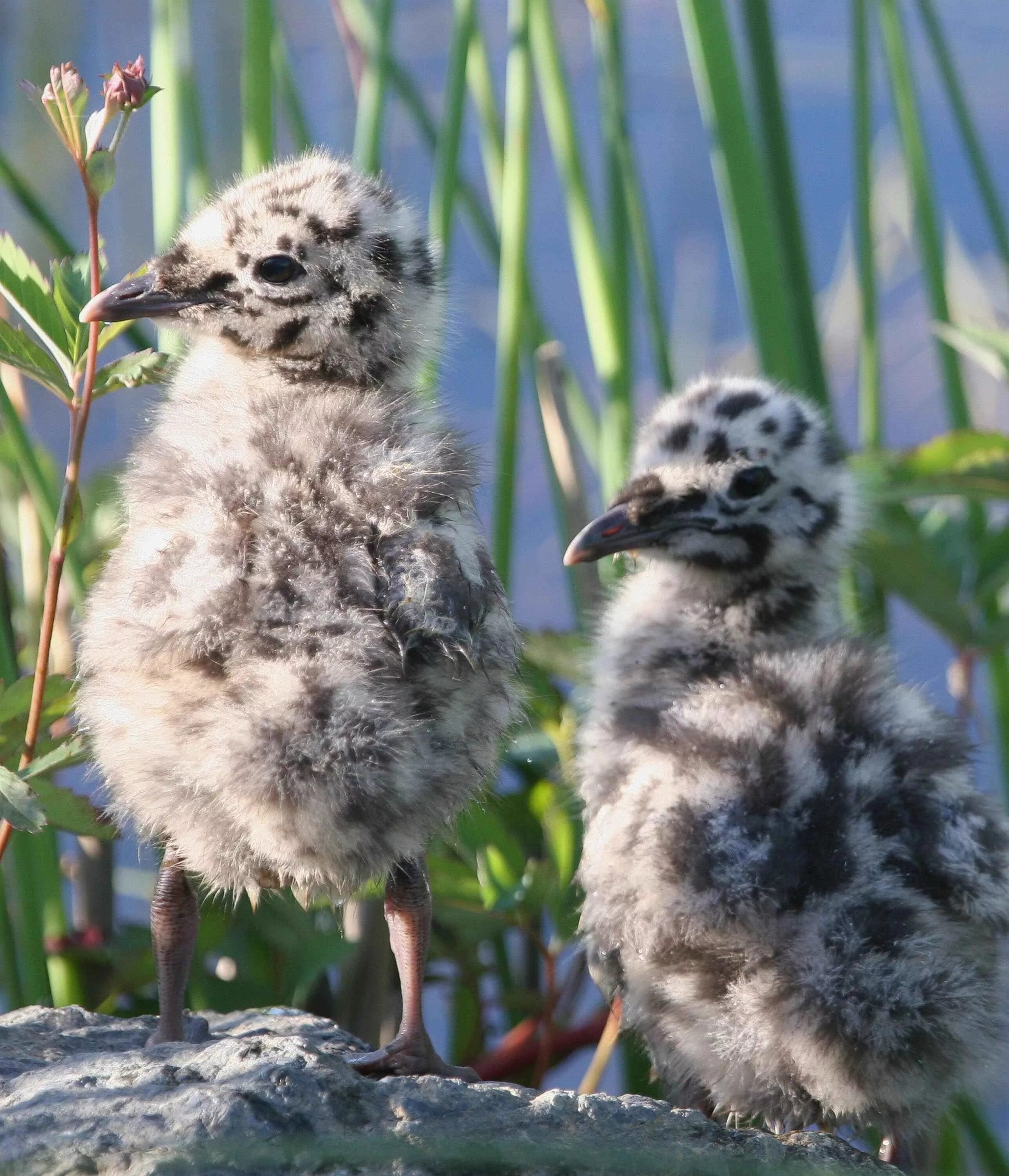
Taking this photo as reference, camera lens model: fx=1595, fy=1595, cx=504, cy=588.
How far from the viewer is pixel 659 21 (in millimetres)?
5902

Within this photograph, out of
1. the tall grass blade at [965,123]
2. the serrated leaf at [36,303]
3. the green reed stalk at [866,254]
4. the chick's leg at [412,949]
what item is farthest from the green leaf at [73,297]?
the tall grass blade at [965,123]

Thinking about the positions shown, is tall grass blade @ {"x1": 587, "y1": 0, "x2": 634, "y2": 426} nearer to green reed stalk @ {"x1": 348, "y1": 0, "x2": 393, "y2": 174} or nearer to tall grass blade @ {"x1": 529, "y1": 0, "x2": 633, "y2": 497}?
tall grass blade @ {"x1": 529, "y1": 0, "x2": 633, "y2": 497}

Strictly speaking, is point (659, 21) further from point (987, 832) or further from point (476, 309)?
point (987, 832)

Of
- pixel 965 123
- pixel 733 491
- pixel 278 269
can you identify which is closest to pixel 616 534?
pixel 733 491

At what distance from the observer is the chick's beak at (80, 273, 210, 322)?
1736 millimetres

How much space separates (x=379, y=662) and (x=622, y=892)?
1.83 ft

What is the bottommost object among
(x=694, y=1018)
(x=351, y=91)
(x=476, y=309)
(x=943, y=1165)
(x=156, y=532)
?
(x=943, y=1165)

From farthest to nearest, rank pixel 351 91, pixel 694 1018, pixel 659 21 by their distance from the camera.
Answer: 1. pixel 659 21
2. pixel 351 91
3. pixel 694 1018

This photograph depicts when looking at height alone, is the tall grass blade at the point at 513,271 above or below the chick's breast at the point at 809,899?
above

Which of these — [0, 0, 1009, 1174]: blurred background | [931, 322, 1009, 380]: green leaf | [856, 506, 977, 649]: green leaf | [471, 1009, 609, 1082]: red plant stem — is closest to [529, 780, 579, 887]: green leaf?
[0, 0, 1009, 1174]: blurred background

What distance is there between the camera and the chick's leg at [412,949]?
5.70 ft

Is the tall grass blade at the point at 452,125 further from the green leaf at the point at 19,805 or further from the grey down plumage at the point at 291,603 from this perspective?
the green leaf at the point at 19,805

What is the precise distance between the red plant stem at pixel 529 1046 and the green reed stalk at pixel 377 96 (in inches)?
55.9

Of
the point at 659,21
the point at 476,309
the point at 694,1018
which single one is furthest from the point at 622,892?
the point at 659,21
